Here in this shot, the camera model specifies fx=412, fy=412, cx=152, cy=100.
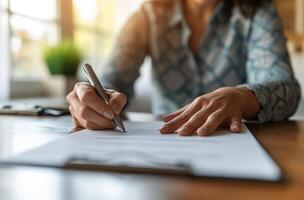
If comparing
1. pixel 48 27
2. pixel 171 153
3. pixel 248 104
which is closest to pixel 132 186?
pixel 171 153

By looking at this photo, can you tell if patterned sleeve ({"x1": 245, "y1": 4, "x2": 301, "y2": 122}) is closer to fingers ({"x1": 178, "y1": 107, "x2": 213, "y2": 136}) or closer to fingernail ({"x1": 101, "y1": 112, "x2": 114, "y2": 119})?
fingers ({"x1": 178, "y1": 107, "x2": 213, "y2": 136})

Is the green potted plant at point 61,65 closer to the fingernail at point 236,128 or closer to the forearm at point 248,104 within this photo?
the forearm at point 248,104

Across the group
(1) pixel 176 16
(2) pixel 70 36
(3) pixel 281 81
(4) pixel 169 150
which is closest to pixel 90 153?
(4) pixel 169 150

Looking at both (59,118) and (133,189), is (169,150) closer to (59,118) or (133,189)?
(133,189)

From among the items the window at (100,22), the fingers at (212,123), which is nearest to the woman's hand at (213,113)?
the fingers at (212,123)

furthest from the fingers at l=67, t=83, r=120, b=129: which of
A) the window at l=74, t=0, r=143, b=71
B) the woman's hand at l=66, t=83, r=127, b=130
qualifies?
the window at l=74, t=0, r=143, b=71

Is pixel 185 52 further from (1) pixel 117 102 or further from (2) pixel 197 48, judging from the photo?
(1) pixel 117 102

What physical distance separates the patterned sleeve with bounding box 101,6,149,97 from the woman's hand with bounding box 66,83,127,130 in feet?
1.90

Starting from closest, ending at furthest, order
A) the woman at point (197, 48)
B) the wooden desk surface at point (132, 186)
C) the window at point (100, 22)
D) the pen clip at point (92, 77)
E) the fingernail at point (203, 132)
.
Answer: the wooden desk surface at point (132, 186) → the fingernail at point (203, 132) → the pen clip at point (92, 77) → the woman at point (197, 48) → the window at point (100, 22)

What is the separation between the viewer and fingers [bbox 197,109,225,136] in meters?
0.59

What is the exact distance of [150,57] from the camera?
1.49 m

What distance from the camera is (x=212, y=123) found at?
2.01 feet

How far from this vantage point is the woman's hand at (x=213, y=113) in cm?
61

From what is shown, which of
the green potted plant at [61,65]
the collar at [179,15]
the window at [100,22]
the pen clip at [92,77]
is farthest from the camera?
the window at [100,22]
